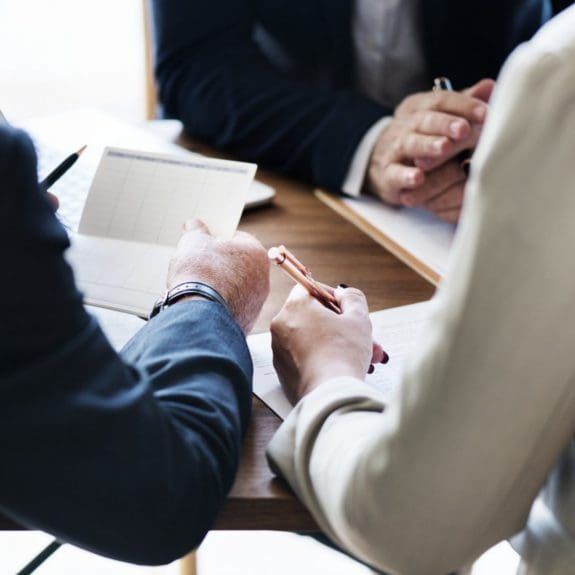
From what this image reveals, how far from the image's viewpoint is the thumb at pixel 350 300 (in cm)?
79

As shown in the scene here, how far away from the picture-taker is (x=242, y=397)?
2.30 feet

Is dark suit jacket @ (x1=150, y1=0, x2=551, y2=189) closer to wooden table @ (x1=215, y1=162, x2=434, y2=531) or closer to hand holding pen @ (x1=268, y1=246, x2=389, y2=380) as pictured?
wooden table @ (x1=215, y1=162, x2=434, y2=531)

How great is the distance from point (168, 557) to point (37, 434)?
14 cm

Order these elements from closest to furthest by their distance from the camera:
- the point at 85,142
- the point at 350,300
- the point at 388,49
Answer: the point at 350,300, the point at 85,142, the point at 388,49

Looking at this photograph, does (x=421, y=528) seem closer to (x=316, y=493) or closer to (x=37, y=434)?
(x=316, y=493)

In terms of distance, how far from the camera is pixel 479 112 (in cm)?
115

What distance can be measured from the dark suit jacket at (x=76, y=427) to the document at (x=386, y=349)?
4.5 inches

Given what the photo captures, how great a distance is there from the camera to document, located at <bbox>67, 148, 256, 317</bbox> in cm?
94

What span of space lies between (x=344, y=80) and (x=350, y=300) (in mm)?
789

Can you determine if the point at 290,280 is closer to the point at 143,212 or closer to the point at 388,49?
the point at 143,212

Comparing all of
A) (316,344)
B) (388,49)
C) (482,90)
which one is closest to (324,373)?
(316,344)

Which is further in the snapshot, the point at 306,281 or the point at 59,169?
the point at 59,169

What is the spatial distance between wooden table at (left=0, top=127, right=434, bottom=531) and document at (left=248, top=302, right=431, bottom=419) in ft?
0.05

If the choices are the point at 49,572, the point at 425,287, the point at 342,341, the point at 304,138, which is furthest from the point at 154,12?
the point at 49,572
